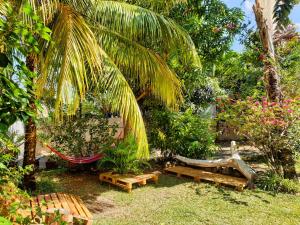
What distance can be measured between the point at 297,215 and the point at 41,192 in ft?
15.7

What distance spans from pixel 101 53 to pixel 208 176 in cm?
421

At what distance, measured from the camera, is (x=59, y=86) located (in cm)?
406

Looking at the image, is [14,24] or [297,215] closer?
[14,24]

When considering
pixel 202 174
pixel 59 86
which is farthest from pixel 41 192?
pixel 202 174

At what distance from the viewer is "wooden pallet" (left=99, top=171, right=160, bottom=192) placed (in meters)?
6.57

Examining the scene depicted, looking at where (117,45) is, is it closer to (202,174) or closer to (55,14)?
(55,14)

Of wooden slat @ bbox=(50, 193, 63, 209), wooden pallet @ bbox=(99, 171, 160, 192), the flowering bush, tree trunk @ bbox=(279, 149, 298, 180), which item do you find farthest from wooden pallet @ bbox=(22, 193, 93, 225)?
tree trunk @ bbox=(279, 149, 298, 180)

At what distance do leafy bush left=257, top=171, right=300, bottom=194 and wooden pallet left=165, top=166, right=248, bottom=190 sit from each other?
1.40ft

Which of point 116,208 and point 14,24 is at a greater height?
point 14,24

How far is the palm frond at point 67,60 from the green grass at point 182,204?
2.18m

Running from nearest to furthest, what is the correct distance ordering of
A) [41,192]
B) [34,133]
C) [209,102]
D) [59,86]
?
[59,86], [34,133], [41,192], [209,102]

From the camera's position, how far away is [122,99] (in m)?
5.05

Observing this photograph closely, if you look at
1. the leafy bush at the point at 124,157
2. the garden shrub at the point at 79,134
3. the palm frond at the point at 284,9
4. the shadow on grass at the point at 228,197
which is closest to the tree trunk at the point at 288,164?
the shadow on grass at the point at 228,197

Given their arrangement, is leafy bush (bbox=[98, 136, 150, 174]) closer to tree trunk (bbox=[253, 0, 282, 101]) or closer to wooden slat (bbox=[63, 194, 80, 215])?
wooden slat (bbox=[63, 194, 80, 215])
